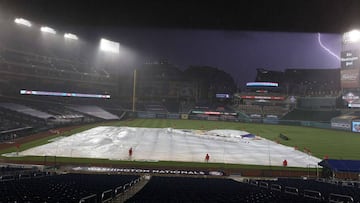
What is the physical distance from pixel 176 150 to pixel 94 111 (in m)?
42.0

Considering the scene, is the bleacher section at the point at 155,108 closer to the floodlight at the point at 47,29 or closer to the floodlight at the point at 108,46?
the floodlight at the point at 108,46

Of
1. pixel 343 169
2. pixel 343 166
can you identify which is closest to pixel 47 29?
pixel 343 166

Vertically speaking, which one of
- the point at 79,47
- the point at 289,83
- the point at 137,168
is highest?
the point at 79,47

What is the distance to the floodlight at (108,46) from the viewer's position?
7344 centimetres

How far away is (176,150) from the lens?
27766mm

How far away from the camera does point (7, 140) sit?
3097 cm

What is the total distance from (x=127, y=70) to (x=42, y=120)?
36.6 m

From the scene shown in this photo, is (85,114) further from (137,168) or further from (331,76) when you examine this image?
(331,76)

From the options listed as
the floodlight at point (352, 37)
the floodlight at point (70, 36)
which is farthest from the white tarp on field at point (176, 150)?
the floodlight at point (70, 36)

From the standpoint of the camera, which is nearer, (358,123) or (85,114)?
(358,123)

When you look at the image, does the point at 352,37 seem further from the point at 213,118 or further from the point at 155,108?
the point at 155,108

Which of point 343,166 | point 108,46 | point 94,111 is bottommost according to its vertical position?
point 343,166

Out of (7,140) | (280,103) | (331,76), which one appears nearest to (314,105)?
(280,103)

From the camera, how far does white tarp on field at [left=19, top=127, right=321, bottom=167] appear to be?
2408 cm
